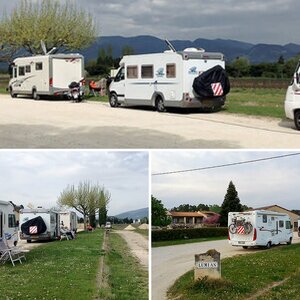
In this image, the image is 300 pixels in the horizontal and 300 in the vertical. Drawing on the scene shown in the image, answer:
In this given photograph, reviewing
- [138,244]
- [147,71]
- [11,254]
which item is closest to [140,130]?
[147,71]

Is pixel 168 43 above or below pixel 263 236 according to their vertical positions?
above

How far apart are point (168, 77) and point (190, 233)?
15.1m

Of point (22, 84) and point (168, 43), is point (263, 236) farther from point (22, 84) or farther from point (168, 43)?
point (22, 84)

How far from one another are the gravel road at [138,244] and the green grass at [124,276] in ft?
0.22

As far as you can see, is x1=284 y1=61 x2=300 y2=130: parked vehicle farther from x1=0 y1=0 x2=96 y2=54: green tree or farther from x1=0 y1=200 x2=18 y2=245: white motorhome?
x1=0 y1=0 x2=96 y2=54: green tree

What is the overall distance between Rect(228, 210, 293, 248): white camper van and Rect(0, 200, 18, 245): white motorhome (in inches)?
114

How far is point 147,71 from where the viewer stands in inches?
885

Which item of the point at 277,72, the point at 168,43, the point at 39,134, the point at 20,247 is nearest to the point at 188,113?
the point at 168,43

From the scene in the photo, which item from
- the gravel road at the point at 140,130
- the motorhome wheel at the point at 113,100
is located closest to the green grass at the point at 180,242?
the gravel road at the point at 140,130

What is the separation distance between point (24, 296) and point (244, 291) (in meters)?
2.30

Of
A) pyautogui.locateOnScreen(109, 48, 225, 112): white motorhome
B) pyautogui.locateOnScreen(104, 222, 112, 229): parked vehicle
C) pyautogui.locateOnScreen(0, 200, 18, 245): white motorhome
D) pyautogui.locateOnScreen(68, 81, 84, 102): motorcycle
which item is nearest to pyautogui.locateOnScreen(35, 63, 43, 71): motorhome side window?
pyautogui.locateOnScreen(68, 81, 84, 102): motorcycle

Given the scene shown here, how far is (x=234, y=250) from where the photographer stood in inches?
262

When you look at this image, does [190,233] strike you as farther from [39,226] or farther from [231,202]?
[39,226]

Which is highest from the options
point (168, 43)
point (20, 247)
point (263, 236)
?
point (168, 43)
